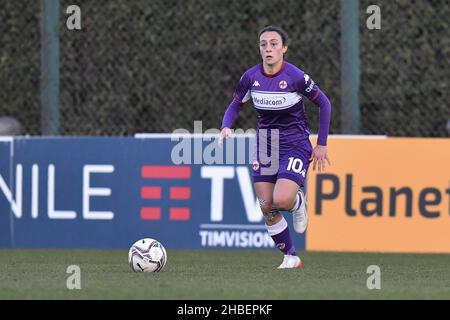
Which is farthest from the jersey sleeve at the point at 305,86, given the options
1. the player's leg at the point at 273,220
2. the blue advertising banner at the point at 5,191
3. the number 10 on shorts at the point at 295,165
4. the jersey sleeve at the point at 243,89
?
the blue advertising banner at the point at 5,191

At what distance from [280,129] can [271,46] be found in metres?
0.74

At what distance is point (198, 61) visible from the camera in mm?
13898

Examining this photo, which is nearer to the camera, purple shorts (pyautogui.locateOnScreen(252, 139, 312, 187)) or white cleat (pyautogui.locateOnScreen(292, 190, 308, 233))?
purple shorts (pyautogui.locateOnScreen(252, 139, 312, 187))

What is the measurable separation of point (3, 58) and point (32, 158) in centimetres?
182

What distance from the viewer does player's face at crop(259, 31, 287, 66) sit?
10070mm

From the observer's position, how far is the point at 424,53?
1333cm

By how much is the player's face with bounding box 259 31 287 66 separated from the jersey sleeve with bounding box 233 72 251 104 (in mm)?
306

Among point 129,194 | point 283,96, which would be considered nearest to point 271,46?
point 283,96

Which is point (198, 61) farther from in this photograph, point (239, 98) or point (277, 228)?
point (277, 228)

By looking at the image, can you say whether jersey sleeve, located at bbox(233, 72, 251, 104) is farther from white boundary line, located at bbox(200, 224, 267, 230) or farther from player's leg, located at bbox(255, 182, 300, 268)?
white boundary line, located at bbox(200, 224, 267, 230)

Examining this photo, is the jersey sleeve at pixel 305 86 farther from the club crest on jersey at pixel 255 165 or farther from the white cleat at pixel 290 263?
the white cleat at pixel 290 263

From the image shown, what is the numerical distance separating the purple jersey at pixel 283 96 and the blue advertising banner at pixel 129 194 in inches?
97.3

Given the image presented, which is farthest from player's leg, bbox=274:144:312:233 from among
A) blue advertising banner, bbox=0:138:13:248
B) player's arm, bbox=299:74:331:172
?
blue advertising banner, bbox=0:138:13:248
